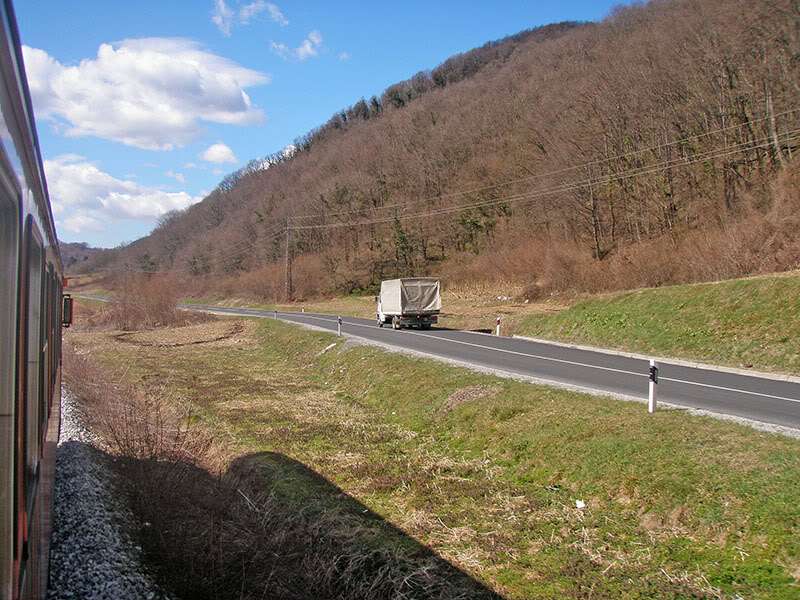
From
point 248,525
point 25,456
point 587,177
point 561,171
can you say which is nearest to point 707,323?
point 248,525

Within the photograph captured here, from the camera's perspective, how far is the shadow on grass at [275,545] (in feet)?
19.8

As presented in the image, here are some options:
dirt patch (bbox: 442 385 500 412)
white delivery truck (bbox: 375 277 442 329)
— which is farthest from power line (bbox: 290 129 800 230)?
dirt patch (bbox: 442 385 500 412)

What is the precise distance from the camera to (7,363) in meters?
2.72

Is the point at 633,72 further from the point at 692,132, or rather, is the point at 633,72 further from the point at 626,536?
the point at 626,536

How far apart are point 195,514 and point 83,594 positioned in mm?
2350

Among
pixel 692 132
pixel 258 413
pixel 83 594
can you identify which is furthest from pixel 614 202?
pixel 83 594

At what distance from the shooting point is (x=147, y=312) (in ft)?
161

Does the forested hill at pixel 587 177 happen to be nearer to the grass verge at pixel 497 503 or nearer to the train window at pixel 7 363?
the grass verge at pixel 497 503

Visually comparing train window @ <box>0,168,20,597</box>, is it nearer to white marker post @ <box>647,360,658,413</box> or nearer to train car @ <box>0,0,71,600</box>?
train car @ <box>0,0,71,600</box>

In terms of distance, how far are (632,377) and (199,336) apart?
28497 millimetres

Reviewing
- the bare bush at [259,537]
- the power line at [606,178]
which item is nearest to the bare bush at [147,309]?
the power line at [606,178]

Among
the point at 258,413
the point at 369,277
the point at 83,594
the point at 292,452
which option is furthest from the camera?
the point at 369,277

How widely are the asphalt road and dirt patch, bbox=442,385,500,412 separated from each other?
5.87 feet

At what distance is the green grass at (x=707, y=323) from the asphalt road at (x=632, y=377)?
144cm
